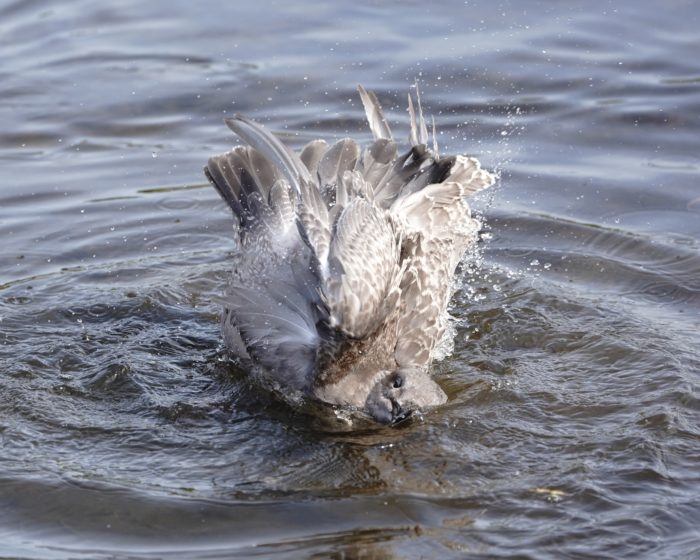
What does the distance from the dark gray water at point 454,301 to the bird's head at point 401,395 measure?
0.12 m

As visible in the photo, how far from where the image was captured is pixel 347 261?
573cm

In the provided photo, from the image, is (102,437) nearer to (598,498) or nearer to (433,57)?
(598,498)

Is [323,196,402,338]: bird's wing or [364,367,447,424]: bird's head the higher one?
[323,196,402,338]: bird's wing

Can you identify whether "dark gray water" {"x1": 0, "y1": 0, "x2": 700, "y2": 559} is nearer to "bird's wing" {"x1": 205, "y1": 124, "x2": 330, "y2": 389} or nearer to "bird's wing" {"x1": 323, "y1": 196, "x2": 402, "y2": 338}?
"bird's wing" {"x1": 205, "y1": 124, "x2": 330, "y2": 389}

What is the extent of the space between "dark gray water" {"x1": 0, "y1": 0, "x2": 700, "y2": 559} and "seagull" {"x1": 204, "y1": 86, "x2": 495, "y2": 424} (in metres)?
0.22

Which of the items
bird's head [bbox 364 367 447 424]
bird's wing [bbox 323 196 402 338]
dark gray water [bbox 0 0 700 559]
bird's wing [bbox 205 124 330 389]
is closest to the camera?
dark gray water [bbox 0 0 700 559]

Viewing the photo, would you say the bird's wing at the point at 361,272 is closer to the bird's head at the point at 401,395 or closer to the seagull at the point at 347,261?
the seagull at the point at 347,261

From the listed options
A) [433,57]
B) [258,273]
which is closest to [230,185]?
[258,273]

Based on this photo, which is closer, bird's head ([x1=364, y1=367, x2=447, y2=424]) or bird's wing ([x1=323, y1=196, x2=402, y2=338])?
bird's wing ([x1=323, y1=196, x2=402, y2=338])

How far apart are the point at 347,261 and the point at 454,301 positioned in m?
1.78

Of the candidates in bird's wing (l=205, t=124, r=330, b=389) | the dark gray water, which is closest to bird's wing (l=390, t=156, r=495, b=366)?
the dark gray water

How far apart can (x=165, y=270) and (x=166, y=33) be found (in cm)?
482

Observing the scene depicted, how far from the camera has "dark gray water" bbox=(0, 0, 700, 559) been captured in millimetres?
5109

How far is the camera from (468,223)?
7.49 metres
